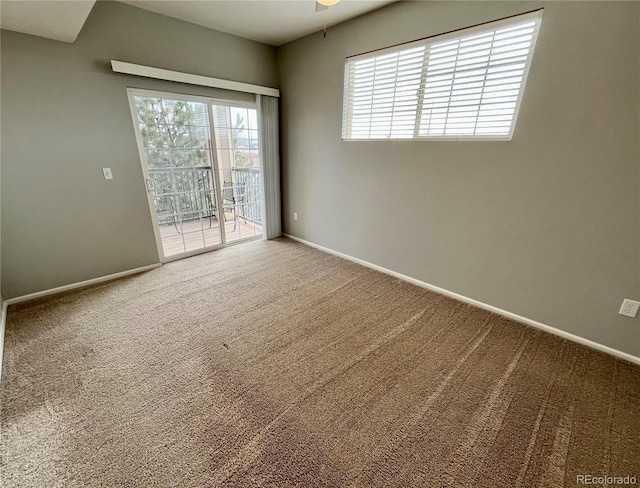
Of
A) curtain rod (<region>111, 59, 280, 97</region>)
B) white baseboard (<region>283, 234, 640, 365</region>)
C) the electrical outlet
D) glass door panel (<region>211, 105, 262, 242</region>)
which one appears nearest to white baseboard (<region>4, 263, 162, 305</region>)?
glass door panel (<region>211, 105, 262, 242</region>)

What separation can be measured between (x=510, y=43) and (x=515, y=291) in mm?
1942

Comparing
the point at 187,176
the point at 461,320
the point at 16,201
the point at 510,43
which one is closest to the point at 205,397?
the point at 461,320

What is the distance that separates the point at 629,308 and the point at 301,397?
2.29 meters

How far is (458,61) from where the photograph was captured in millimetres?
2270

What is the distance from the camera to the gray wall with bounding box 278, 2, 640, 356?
174 centimetres

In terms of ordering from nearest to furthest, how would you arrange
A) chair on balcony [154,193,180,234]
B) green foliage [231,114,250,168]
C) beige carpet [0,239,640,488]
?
beige carpet [0,239,640,488], chair on balcony [154,193,180,234], green foliage [231,114,250,168]

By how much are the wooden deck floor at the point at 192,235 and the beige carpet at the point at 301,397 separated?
3.45ft

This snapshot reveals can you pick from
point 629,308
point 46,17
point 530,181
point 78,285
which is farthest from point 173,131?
point 629,308

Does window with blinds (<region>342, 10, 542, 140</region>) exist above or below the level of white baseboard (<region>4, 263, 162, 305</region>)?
above

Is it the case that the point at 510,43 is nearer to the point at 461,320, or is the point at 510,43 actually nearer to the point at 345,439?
the point at 461,320

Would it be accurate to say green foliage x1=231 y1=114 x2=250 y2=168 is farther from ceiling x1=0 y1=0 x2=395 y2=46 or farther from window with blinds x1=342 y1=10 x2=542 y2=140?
window with blinds x1=342 y1=10 x2=542 y2=140

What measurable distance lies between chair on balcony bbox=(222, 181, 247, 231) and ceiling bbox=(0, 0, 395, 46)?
183 cm

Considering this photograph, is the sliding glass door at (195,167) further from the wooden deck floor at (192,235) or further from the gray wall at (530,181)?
the gray wall at (530,181)

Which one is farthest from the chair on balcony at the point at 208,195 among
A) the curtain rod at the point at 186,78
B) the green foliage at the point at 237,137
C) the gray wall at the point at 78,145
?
the curtain rod at the point at 186,78
